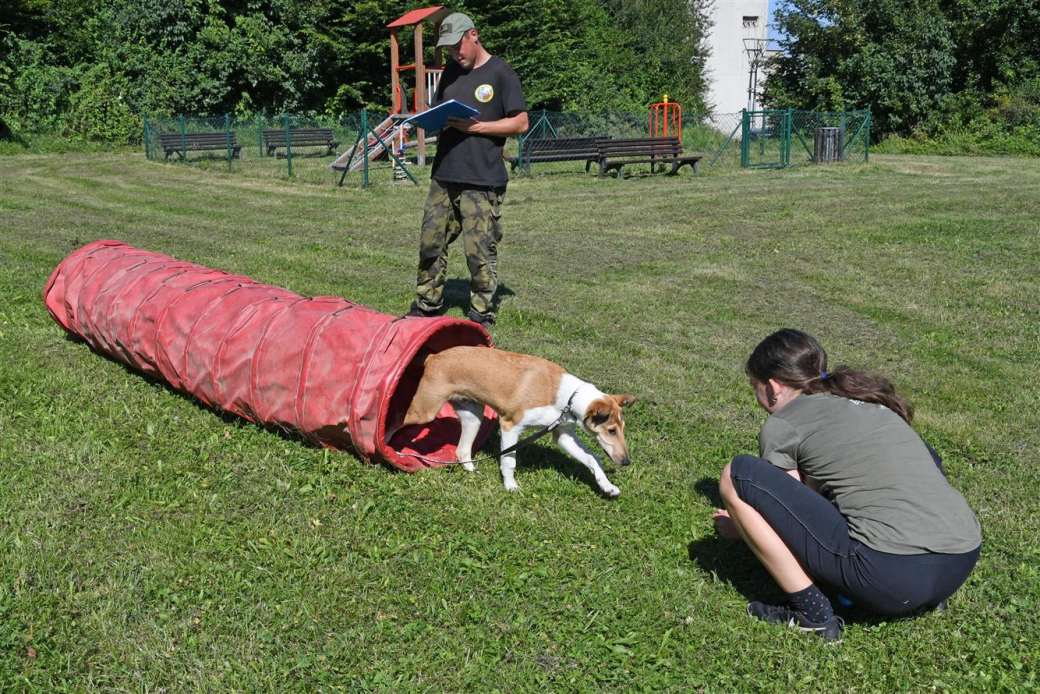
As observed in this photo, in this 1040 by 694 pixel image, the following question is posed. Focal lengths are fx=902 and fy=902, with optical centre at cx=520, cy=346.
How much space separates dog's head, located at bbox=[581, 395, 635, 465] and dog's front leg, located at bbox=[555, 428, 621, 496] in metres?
0.09

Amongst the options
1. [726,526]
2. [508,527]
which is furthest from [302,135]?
[726,526]

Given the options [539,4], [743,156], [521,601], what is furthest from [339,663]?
[539,4]

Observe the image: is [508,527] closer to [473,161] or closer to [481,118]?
[473,161]

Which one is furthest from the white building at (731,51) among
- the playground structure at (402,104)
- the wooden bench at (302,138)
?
the playground structure at (402,104)

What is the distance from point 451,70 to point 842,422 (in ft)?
16.3

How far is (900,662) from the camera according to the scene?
11.0ft

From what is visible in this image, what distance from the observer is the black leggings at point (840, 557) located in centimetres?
332

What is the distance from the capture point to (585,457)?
4.64 metres

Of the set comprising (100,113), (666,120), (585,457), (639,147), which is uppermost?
(100,113)

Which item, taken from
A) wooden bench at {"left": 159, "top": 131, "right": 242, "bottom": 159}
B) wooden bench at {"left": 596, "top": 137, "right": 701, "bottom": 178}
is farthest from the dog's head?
wooden bench at {"left": 159, "top": 131, "right": 242, "bottom": 159}

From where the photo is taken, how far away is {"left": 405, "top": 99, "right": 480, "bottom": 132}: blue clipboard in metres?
6.77

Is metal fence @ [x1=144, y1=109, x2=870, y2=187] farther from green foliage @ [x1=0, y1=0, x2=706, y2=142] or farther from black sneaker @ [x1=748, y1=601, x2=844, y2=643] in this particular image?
black sneaker @ [x1=748, y1=601, x2=844, y2=643]

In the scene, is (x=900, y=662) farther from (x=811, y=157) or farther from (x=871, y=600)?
(x=811, y=157)

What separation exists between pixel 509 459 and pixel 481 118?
11.2 feet
